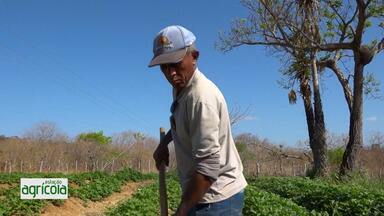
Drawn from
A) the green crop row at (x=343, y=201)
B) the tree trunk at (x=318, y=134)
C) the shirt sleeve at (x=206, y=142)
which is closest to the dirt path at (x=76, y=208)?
the green crop row at (x=343, y=201)

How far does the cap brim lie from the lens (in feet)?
6.92

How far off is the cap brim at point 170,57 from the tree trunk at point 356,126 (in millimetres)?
16660

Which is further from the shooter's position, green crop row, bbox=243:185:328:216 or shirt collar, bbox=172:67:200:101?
green crop row, bbox=243:185:328:216

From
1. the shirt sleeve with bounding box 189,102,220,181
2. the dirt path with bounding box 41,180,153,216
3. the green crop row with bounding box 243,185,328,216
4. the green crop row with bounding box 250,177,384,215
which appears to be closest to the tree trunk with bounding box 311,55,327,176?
the green crop row with bounding box 250,177,384,215

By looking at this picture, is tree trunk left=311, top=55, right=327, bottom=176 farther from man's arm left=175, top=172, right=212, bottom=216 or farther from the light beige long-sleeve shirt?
man's arm left=175, top=172, right=212, bottom=216

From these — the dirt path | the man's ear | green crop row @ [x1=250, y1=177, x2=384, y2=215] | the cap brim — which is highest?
the man's ear

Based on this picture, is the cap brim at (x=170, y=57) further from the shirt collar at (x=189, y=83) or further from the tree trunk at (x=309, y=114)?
the tree trunk at (x=309, y=114)

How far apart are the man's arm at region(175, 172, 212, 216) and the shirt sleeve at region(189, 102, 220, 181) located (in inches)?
1.0

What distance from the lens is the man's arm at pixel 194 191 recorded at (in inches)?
78.4

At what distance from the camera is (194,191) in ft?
6.57

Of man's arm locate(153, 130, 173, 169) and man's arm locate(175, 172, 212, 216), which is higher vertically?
man's arm locate(153, 130, 173, 169)

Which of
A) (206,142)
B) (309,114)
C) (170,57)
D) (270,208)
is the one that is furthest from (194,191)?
(309,114)

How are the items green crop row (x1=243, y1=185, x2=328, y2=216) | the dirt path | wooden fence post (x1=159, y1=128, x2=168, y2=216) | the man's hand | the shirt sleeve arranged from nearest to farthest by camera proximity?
the shirt sleeve < wooden fence post (x1=159, y1=128, x2=168, y2=216) < the man's hand < green crop row (x1=243, y1=185, x2=328, y2=216) < the dirt path

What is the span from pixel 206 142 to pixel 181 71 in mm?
371
